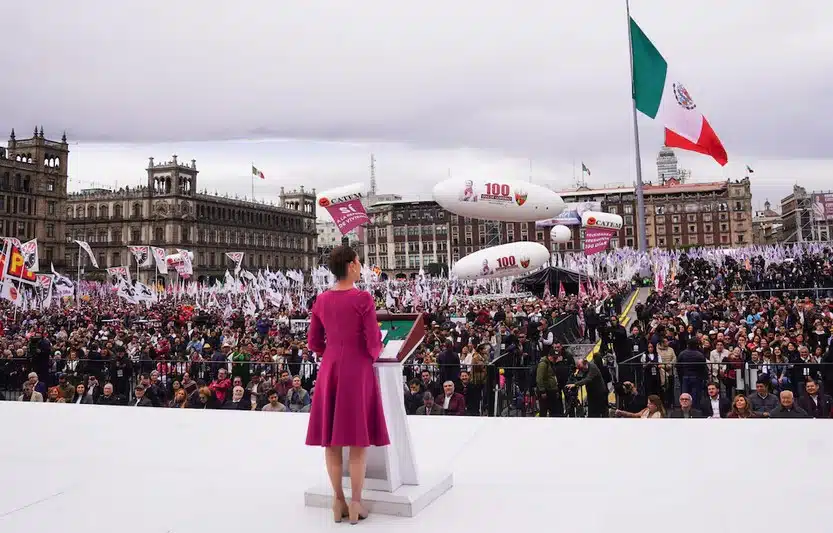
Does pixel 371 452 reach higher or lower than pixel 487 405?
higher

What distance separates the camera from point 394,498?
3.55m

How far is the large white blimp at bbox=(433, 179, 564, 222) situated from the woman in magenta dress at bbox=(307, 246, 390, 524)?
19.8m

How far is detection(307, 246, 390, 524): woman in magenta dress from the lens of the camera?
338 cm

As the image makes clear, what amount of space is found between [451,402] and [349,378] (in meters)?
4.39

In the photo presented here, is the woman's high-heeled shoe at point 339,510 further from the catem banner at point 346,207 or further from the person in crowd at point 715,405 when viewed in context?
the catem banner at point 346,207

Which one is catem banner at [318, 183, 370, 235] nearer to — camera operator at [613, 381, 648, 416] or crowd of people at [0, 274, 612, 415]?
crowd of people at [0, 274, 612, 415]

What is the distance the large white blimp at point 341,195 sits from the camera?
59.5ft

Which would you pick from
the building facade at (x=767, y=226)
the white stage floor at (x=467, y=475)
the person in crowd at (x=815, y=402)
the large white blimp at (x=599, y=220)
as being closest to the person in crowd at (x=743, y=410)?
the person in crowd at (x=815, y=402)

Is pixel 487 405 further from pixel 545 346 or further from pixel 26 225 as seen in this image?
pixel 26 225

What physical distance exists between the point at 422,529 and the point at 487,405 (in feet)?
19.5

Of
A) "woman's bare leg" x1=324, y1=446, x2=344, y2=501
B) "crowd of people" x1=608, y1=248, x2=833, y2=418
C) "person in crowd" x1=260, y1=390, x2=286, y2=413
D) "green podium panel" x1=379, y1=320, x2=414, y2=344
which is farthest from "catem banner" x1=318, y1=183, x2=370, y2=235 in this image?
"woman's bare leg" x1=324, y1=446, x2=344, y2=501

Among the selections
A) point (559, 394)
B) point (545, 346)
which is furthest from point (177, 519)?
point (545, 346)

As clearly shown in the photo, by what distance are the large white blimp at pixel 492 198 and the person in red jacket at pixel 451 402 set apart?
1584cm

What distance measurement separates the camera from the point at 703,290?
24703 millimetres
